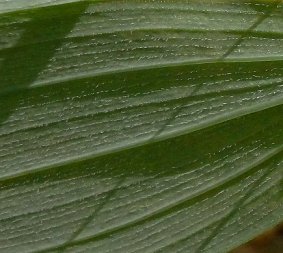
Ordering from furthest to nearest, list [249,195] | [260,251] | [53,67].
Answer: [260,251] → [249,195] → [53,67]

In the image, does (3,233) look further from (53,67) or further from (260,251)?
(260,251)

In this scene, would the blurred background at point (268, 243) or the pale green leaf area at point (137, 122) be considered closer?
the pale green leaf area at point (137, 122)

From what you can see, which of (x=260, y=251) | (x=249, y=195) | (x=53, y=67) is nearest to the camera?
(x=53, y=67)

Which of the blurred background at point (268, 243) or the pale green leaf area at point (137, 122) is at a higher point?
the pale green leaf area at point (137, 122)

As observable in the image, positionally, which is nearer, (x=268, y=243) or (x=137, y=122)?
(x=137, y=122)

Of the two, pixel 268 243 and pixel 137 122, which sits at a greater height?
pixel 137 122

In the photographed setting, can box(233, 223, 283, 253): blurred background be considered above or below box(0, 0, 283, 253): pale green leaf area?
below

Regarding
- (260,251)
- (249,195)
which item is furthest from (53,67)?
(260,251)

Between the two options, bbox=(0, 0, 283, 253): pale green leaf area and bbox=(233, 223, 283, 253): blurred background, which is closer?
bbox=(0, 0, 283, 253): pale green leaf area
